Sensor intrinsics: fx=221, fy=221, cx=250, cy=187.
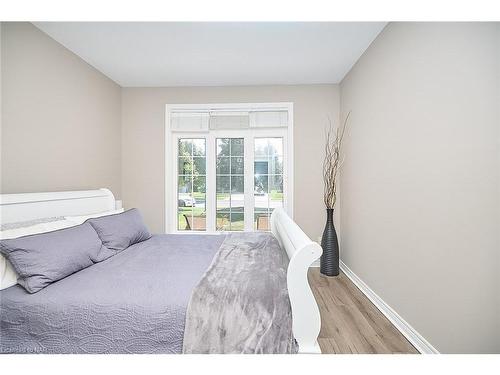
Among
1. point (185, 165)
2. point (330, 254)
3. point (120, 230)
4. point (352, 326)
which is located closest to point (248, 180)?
point (185, 165)

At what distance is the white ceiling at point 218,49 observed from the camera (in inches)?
79.8

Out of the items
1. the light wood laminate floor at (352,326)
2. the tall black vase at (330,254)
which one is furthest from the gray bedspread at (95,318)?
the tall black vase at (330,254)

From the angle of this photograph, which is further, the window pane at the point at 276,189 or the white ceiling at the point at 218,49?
the window pane at the point at 276,189

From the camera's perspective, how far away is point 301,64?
2.67 m

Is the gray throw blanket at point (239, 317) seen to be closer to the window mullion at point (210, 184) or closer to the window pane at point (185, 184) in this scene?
the window mullion at point (210, 184)

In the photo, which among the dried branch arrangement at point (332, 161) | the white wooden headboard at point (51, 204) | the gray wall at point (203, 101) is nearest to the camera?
the white wooden headboard at point (51, 204)

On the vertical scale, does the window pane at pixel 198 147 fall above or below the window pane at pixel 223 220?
above

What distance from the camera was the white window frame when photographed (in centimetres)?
326

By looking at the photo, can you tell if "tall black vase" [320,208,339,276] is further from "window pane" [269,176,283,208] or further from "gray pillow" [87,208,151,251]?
"gray pillow" [87,208,151,251]

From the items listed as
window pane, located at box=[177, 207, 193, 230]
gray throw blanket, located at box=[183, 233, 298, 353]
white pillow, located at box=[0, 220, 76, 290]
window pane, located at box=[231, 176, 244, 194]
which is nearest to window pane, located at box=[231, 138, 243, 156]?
window pane, located at box=[231, 176, 244, 194]

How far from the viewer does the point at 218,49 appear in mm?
2350

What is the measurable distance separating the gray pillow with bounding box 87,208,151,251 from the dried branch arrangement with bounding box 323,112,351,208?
7.52ft

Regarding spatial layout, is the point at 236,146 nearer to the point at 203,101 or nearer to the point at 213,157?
the point at 213,157

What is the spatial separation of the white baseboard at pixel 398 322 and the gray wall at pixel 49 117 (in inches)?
131
